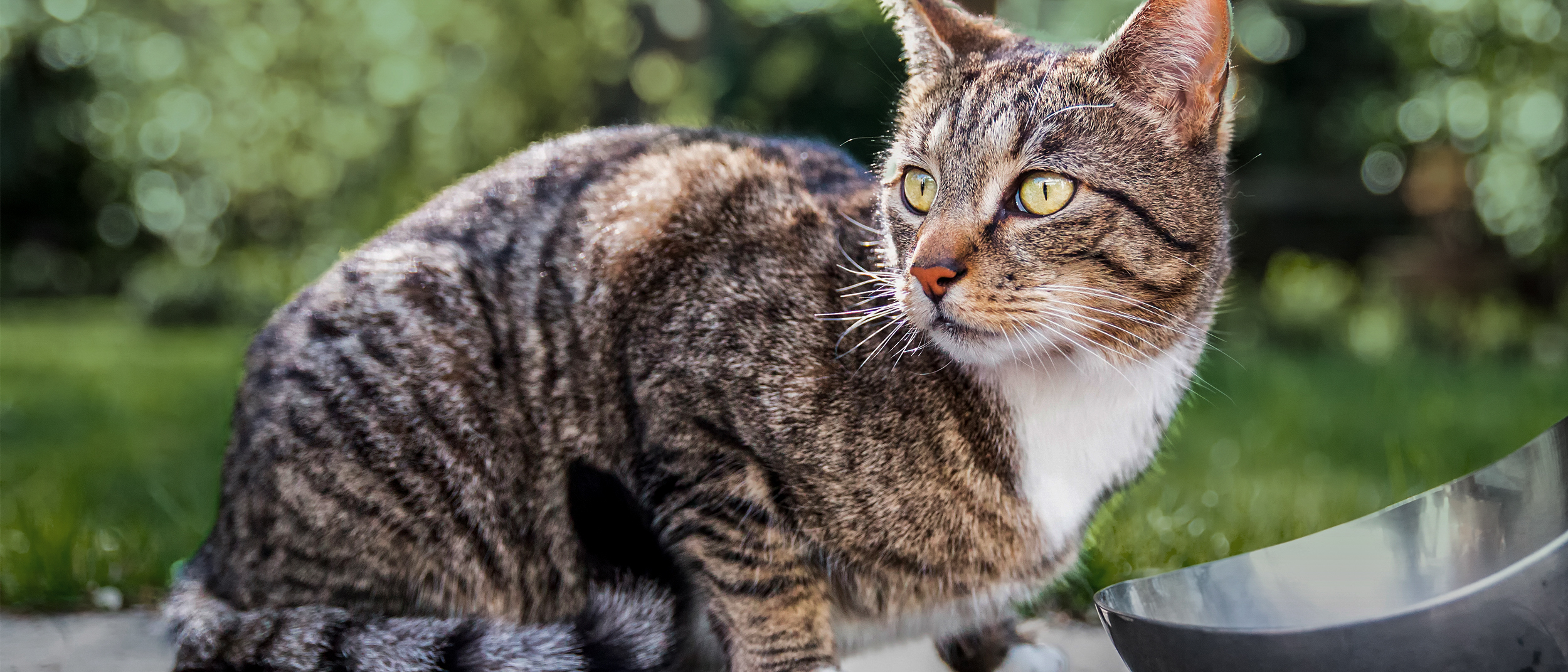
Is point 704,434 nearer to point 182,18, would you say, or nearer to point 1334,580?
point 1334,580

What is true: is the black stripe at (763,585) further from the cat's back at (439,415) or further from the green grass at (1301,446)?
the green grass at (1301,446)

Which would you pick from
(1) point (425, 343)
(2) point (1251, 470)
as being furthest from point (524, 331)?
Result: (2) point (1251, 470)

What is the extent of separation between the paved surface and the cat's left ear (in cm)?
121

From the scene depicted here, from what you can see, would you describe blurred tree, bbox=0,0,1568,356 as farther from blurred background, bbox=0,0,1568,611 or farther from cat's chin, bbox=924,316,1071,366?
cat's chin, bbox=924,316,1071,366

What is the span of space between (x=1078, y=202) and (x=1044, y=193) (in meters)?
0.06

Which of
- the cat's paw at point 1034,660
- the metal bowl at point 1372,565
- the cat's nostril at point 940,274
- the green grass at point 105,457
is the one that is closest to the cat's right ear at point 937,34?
the cat's nostril at point 940,274

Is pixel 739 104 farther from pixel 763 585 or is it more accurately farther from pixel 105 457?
pixel 763 585

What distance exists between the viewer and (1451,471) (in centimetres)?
395

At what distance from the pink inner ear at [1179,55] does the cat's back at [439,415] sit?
0.59m

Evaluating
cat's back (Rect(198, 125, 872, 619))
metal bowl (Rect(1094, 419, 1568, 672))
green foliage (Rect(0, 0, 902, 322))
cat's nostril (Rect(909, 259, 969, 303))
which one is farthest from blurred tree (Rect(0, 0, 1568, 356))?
cat's nostril (Rect(909, 259, 969, 303))

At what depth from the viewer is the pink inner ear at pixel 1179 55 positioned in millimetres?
1806

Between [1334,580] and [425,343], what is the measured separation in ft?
6.18

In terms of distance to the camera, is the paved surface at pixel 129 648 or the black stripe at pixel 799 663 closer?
the black stripe at pixel 799 663

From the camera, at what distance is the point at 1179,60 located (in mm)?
1875
